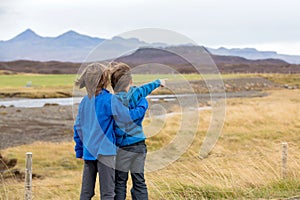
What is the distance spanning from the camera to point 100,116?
489cm

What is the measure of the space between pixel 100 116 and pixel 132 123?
0.33 meters

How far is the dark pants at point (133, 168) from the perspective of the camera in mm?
5137

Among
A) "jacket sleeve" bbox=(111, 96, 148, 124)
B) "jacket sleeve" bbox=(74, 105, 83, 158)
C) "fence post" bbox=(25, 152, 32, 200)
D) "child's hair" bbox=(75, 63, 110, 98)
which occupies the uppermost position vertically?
"child's hair" bbox=(75, 63, 110, 98)

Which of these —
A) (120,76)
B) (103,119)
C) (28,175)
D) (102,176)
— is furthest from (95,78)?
(28,175)

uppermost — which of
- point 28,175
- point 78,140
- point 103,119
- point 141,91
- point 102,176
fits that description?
point 141,91

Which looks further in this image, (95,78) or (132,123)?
(132,123)

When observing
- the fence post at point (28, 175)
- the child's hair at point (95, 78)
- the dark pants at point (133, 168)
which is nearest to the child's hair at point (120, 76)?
the child's hair at point (95, 78)

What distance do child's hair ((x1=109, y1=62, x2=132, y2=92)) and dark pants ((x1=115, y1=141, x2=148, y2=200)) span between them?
0.61 meters

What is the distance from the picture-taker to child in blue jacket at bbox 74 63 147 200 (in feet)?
16.0

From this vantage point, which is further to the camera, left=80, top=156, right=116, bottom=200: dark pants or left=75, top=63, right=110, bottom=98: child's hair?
left=80, top=156, right=116, bottom=200: dark pants

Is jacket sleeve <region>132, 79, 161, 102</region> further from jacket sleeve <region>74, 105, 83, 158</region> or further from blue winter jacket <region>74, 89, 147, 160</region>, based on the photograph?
jacket sleeve <region>74, 105, 83, 158</region>

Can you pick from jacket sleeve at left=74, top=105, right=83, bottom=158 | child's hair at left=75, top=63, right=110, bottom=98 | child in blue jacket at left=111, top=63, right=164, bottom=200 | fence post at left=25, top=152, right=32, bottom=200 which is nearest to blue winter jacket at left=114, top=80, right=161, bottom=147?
child in blue jacket at left=111, top=63, right=164, bottom=200

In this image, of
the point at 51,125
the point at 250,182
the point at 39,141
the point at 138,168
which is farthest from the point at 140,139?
the point at 51,125

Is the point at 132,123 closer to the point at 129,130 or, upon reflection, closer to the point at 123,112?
the point at 129,130
